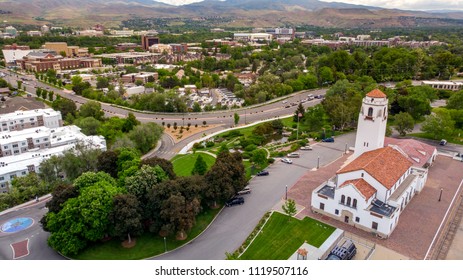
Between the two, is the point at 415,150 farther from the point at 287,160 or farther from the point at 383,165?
the point at 287,160

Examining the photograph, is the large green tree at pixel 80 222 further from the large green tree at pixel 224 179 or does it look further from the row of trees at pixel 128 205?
the large green tree at pixel 224 179

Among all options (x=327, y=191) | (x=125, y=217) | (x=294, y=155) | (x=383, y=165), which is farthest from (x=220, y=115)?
(x=125, y=217)

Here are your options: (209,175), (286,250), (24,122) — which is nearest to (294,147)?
(209,175)

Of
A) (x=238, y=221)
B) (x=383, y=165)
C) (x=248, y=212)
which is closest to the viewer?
(x=238, y=221)

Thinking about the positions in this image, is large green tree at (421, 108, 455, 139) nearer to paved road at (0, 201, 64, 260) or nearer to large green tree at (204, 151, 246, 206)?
large green tree at (204, 151, 246, 206)

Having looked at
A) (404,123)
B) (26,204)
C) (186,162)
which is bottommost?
(26,204)

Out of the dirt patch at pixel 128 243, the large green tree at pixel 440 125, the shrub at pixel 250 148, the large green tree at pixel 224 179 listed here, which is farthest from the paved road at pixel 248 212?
the large green tree at pixel 440 125
